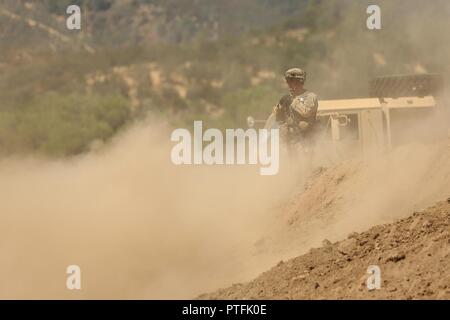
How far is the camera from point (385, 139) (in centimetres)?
1377

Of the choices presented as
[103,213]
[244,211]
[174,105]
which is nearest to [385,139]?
Result: [244,211]

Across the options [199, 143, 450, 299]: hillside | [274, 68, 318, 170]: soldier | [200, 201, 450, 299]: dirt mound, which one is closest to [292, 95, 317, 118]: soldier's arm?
[274, 68, 318, 170]: soldier

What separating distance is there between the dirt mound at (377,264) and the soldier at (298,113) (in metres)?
3.48

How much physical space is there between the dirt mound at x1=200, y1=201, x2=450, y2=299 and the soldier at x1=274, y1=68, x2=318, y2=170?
3482 millimetres

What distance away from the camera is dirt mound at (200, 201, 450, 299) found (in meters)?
6.73

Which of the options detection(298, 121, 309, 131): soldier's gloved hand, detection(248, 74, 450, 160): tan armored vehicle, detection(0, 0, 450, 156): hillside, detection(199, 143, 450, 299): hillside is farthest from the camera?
detection(0, 0, 450, 156): hillside

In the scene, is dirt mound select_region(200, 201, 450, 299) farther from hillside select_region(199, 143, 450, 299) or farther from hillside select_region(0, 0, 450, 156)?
hillside select_region(0, 0, 450, 156)

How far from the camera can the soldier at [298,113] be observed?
1149 centimetres

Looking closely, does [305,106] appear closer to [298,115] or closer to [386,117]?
[298,115]

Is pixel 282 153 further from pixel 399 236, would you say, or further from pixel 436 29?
pixel 436 29

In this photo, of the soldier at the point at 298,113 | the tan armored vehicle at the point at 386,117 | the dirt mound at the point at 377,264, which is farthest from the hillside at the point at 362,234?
the tan armored vehicle at the point at 386,117
